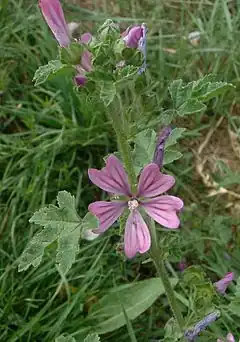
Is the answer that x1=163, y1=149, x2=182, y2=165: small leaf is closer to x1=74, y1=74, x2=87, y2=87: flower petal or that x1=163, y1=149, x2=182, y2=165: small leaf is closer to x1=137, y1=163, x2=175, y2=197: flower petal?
x1=137, y1=163, x2=175, y2=197: flower petal

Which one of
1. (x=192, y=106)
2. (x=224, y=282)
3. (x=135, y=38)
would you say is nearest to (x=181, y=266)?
(x=224, y=282)

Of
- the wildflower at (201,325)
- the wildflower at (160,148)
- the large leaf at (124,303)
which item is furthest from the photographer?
the large leaf at (124,303)

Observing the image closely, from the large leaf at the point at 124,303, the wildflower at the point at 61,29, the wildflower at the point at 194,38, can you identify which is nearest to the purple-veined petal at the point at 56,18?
the wildflower at the point at 61,29

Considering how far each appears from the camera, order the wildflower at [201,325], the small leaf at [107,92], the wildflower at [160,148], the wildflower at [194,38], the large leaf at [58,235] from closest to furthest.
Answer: the small leaf at [107,92] → the large leaf at [58,235] → the wildflower at [160,148] → the wildflower at [201,325] → the wildflower at [194,38]

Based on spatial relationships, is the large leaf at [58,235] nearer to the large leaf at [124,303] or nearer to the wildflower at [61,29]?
the wildflower at [61,29]

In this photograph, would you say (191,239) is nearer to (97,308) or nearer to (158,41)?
(97,308)

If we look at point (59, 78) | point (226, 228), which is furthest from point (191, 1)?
point (226, 228)

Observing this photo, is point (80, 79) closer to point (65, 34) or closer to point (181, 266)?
point (65, 34)

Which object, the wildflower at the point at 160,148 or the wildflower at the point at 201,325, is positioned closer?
the wildflower at the point at 160,148
